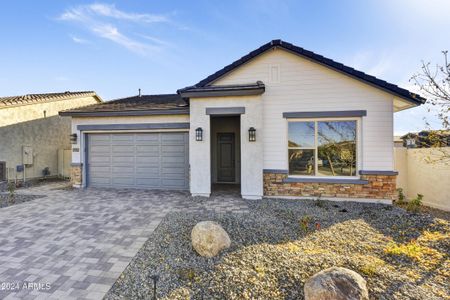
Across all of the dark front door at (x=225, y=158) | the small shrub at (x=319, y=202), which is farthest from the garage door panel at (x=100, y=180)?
the small shrub at (x=319, y=202)

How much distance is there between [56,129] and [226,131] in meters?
10.2

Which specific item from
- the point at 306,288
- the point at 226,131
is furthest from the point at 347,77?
the point at 306,288

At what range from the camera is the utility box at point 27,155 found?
10.9 m

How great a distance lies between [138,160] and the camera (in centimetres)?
932

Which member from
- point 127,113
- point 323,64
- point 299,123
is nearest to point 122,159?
point 127,113

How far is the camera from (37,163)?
11625 mm

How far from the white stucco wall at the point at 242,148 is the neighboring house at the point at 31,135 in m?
9.56

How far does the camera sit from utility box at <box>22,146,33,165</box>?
10.9 meters

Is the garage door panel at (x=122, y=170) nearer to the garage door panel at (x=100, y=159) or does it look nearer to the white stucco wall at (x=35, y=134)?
the garage door panel at (x=100, y=159)

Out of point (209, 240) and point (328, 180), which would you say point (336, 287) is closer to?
point (209, 240)

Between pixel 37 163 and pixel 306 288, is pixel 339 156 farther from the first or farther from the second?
pixel 37 163

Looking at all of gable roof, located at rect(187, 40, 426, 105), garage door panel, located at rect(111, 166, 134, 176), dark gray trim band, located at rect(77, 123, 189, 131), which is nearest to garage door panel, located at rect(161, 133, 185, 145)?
dark gray trim band, located at rect(77, 123, 189, 131)

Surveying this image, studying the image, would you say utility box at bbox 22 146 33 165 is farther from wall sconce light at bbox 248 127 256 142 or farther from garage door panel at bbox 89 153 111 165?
wall sconce light at bbox 248 127 256 142

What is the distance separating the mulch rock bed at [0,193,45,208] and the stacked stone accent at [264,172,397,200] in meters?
8.58
